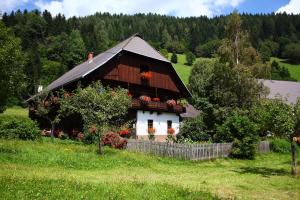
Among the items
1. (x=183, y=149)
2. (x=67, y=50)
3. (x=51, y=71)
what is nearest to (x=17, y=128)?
(x=183, y=149)

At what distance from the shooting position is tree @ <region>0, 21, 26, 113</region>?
69.4 feet

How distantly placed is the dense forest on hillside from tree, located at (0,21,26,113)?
54.5 metres

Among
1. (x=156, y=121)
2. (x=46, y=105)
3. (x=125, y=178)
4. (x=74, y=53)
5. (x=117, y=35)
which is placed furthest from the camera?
(x=117, y=35)

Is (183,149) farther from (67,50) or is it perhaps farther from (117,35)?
(117,35)

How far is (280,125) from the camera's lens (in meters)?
21.6

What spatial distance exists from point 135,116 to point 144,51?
7.82 m

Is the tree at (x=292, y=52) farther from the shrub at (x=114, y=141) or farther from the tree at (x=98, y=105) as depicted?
the tree at (x=98, y=105)

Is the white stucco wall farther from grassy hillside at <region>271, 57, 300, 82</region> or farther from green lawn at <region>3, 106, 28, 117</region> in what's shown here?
grassy hillside at <region>271, 57, 300, 82</region>

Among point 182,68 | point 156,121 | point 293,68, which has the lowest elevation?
point 156,121

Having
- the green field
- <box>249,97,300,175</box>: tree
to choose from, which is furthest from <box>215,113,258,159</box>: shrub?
the green field

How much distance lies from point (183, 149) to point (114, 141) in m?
6.12

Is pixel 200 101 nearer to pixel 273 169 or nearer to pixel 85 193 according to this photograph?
pixel 273 169

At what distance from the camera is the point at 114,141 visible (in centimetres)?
2991

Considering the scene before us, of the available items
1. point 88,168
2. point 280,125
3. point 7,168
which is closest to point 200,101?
point 280,125
